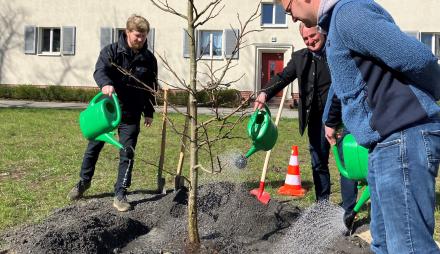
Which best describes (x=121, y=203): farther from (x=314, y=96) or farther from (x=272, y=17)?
(x=272, y=17)

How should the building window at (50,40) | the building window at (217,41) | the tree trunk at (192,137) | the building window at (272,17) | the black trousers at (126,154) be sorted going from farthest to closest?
the building window at (50,40)
the building window at (272,17)
the building window at (217,41)
the black trousers at (126,154)
the tree trunk at (192,137)

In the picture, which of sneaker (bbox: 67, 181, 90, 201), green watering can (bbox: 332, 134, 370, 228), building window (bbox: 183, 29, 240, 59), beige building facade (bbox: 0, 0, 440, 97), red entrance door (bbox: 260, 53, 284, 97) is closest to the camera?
green watering can (bbox: 332, 134, 370, 228)

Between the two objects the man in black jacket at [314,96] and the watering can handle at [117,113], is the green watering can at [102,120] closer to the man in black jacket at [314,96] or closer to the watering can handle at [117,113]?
the watering can handle at [117,113]

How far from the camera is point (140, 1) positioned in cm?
2142

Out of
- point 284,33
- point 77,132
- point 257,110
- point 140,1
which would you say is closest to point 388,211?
point 257,110

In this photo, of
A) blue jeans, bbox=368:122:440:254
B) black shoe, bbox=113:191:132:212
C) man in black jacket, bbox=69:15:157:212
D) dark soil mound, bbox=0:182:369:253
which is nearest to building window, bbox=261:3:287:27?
man in black jacket, bbox=69:15:157:212

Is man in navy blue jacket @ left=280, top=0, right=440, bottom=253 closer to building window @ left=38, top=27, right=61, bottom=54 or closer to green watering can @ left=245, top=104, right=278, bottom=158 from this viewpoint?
green watering can @ left=245, top=104, right=278, bottom=158

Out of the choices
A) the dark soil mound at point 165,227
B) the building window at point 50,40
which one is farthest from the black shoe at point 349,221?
the building window at point 50,40

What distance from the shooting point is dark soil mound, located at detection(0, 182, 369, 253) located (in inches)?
131

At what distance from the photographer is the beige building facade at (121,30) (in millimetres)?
20250

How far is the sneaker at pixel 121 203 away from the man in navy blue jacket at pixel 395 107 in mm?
2772

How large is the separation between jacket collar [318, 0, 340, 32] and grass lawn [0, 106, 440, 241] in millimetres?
1436

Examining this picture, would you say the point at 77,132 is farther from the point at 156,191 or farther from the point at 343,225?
the point at 343,225

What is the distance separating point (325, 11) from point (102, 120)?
2.37 m
